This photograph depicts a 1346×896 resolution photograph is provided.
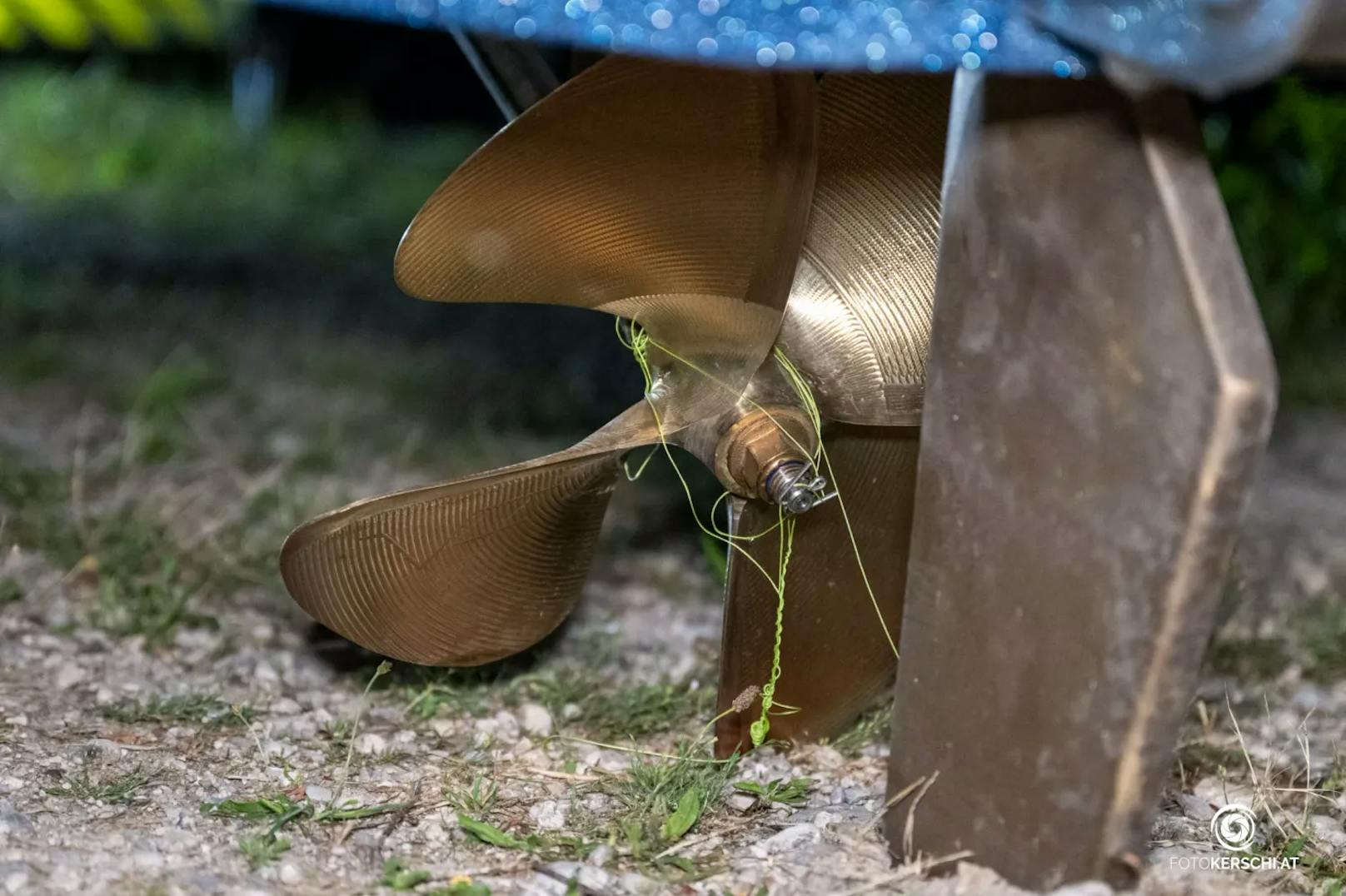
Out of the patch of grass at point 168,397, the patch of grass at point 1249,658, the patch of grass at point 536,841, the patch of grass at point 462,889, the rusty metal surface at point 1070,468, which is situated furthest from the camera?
the patch of grass at point 168,397

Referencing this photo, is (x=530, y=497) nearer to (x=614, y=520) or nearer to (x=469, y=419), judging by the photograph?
(x=614, y=520)

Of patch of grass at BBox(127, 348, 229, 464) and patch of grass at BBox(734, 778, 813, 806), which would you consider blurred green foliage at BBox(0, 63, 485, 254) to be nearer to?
patch of grass at BBox(127, 348, 229, 464)

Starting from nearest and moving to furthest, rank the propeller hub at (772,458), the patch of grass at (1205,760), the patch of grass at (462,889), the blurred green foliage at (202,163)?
the patch of grass at (462,889), the propeller hub at (772,458), the patch of grass at (1205,760), the blurred green foliage at (202,163)

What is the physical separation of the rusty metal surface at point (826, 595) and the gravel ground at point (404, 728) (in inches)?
2.6

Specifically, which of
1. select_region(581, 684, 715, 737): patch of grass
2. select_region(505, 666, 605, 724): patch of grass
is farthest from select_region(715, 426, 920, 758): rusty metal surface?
select_region(505, 666, 605, 724): patch of grass

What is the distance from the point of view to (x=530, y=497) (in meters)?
1.62

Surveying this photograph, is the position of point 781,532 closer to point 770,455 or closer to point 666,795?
point 770,455

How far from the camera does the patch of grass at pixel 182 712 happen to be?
1677mm

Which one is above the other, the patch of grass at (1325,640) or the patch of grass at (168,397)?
the patch of grass at (168,397)

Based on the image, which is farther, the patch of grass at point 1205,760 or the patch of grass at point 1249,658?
the patch of grass at point 1249,658

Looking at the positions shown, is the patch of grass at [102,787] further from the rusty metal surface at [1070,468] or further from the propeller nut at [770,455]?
the rusty metal surface at [1070,468]

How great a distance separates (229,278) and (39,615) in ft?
7.08

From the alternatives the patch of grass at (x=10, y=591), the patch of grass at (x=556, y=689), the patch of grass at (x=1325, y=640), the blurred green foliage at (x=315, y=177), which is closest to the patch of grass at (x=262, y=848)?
the patch of grass at (x=556, y=689)

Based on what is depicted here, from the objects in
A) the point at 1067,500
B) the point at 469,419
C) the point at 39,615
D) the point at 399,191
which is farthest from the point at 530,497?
the point at 399,191
